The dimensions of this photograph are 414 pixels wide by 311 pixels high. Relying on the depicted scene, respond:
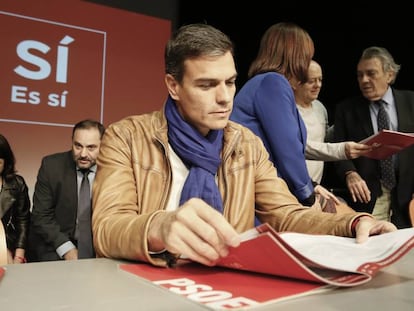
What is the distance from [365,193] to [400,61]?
6.02ft

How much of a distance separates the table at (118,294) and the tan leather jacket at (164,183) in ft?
0.79

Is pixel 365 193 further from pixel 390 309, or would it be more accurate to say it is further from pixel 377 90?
pixel 390 309

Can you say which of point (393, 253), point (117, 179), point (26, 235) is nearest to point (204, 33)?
point (117, 179)

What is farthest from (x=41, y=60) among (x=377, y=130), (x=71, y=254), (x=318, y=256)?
(x=318, y=256)

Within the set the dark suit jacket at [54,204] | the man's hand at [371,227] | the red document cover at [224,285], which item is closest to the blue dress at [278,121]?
the man's hand at [371,227]

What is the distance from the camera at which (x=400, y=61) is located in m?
3.89

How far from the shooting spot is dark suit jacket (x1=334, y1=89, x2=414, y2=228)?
8.70 ft

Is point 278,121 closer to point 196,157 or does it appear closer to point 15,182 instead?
point 196,157

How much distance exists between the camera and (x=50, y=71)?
3.79m

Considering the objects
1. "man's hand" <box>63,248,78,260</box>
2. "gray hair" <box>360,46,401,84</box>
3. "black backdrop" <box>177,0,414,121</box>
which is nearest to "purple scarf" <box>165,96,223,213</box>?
"man's hand" <box>63,248,78,260</box>

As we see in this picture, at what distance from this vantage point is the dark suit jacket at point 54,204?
2.76 m

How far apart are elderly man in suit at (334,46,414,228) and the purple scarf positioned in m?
1.50

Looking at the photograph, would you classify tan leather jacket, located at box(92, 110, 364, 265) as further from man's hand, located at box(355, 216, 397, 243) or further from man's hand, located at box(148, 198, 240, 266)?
man's hand, located at box(148, 198, 240, 266)

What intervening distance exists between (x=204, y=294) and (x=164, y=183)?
0.66 metres
